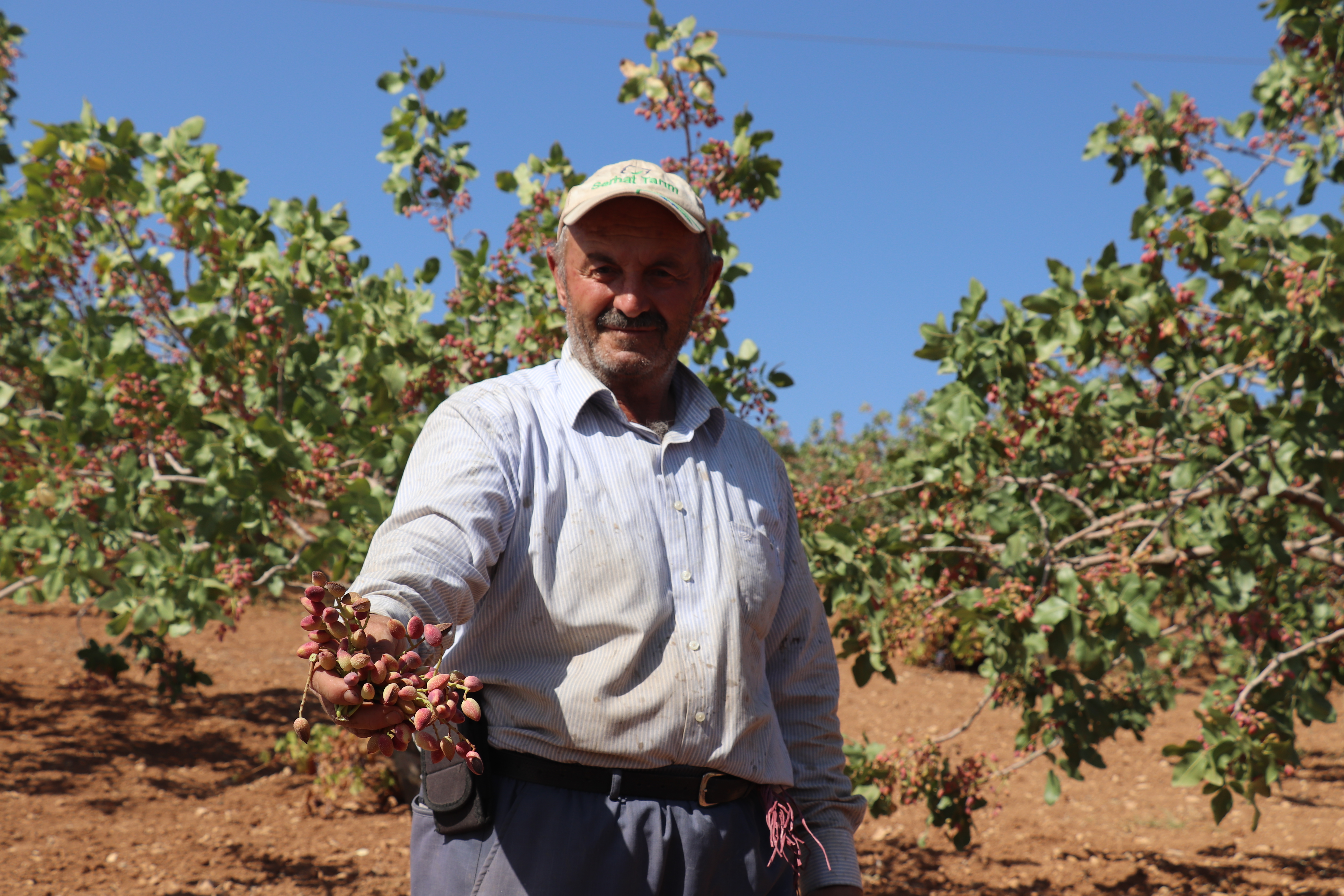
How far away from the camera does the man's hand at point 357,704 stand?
41.3 inches

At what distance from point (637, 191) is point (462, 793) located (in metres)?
A: 1.00

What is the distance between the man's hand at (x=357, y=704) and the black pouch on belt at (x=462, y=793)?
1.60ft

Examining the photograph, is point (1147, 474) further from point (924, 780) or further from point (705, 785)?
point (705, 785)

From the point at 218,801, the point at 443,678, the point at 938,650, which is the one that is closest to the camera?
the point at 443,678

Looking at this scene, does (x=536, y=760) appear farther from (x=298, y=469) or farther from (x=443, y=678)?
(x=298, y=469)

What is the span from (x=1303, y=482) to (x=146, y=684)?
789 centimetres

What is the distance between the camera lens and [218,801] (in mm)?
5422

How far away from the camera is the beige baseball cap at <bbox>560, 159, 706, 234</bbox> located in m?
1.74

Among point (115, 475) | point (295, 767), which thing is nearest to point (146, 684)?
point (295, 767)

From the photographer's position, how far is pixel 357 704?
106cm

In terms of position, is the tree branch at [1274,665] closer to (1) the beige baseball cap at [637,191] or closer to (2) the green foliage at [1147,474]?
(2) the green foliage at [1147,474]

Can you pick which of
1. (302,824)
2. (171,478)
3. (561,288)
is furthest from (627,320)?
(302,824)

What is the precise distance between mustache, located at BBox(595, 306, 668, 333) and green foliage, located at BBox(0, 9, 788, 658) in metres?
1.95

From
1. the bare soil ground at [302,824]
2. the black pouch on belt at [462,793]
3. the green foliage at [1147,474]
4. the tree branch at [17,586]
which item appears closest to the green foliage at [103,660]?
the bare soil ground at [302,824]
